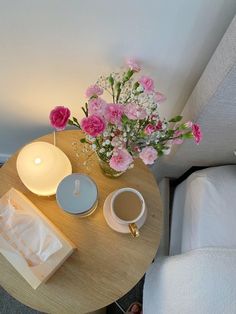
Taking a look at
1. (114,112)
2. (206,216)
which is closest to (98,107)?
(114,112)

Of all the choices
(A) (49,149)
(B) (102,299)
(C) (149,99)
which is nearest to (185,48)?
(C) (149,99)

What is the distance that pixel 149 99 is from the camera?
0.60 metres

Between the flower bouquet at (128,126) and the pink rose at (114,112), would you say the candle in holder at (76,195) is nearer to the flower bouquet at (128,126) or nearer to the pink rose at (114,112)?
the flower bouquet at (128,126)

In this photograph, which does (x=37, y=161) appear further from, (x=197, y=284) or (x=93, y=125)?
(x=197, y=284)

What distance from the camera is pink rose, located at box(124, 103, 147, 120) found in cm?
55

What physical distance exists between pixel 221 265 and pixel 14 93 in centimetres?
76

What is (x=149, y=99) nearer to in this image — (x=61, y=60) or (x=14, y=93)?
(x=61, y=60)

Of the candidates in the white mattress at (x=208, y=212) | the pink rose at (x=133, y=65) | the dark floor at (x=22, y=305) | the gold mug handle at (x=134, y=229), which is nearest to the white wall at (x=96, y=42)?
the pink rose at (x=133, y=65)

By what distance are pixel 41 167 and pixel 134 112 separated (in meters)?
0.29

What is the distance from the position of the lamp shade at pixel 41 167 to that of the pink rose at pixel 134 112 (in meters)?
0.27

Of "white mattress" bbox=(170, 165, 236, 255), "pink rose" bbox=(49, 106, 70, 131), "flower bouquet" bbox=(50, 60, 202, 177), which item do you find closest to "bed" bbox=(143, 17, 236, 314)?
"white mattress" bbox=(170, 165, 236, 255)

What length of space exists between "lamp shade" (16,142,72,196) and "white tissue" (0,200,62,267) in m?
0.07

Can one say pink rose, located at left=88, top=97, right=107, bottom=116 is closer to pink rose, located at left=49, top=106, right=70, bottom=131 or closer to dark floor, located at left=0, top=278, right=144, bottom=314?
pink rose, located at left=49, top=106, right=70, bottom=131

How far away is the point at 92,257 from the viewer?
0.75 metres
